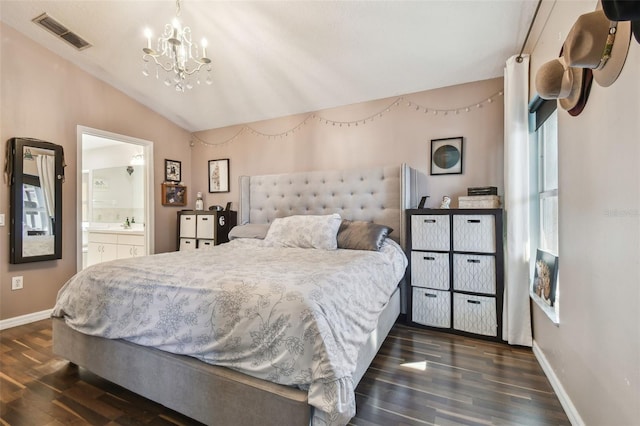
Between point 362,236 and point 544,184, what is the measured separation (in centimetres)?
152

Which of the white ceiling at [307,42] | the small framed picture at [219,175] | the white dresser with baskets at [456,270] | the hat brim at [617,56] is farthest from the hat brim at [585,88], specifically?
the small framed picture at [219,175]

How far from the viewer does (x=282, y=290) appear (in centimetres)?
132

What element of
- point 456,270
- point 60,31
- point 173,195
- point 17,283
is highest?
point 60,31

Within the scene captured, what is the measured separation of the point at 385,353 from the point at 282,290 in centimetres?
136

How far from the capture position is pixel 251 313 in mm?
1287

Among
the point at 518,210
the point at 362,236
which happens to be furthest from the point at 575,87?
the point at 362,236

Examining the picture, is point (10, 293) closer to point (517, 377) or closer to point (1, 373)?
point (1, 373)

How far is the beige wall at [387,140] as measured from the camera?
284 centimetres

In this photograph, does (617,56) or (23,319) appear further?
(23,319)

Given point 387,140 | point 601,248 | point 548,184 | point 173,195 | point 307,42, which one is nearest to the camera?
point 601,248

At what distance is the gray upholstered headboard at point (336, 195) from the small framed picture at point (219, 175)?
1.81 feet

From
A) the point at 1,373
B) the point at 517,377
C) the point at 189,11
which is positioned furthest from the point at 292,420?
the point at 189,11

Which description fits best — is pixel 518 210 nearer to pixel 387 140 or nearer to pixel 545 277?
pixel 545 277

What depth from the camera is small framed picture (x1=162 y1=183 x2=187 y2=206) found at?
416 cm
